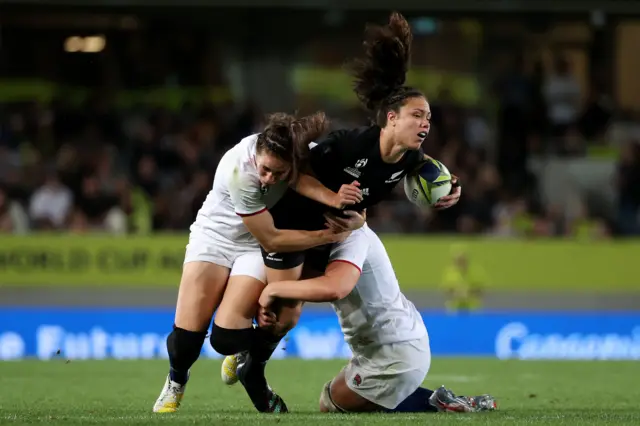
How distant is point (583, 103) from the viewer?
18516 millimetres

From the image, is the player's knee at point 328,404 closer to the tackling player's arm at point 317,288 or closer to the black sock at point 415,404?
the black sock at point 415,404

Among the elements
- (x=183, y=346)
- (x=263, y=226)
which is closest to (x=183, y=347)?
(x=183, y=346)

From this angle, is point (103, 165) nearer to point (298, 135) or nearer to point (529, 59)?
point (529, 59)

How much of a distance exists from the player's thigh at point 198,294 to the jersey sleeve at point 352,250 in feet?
2.09

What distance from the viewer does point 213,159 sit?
1653 centimetres

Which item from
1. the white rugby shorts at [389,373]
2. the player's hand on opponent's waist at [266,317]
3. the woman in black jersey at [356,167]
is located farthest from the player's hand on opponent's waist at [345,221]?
the white rugby shorts at [389,373]

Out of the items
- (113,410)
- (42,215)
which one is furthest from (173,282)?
(113,410)

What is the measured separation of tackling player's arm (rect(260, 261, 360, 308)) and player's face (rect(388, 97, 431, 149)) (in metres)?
0.75

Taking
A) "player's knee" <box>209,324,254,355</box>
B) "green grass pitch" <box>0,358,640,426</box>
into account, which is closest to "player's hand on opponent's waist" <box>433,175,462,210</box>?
"green grass pitch" <box>0,358,640,426</box>

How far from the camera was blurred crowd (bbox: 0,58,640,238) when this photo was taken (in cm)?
Answer: 1548

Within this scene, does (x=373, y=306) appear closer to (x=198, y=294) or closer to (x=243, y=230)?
(x=243, y=230)

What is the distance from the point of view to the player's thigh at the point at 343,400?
6.57 meters

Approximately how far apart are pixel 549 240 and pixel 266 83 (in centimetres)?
522

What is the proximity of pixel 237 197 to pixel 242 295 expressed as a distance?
558 millimetres
